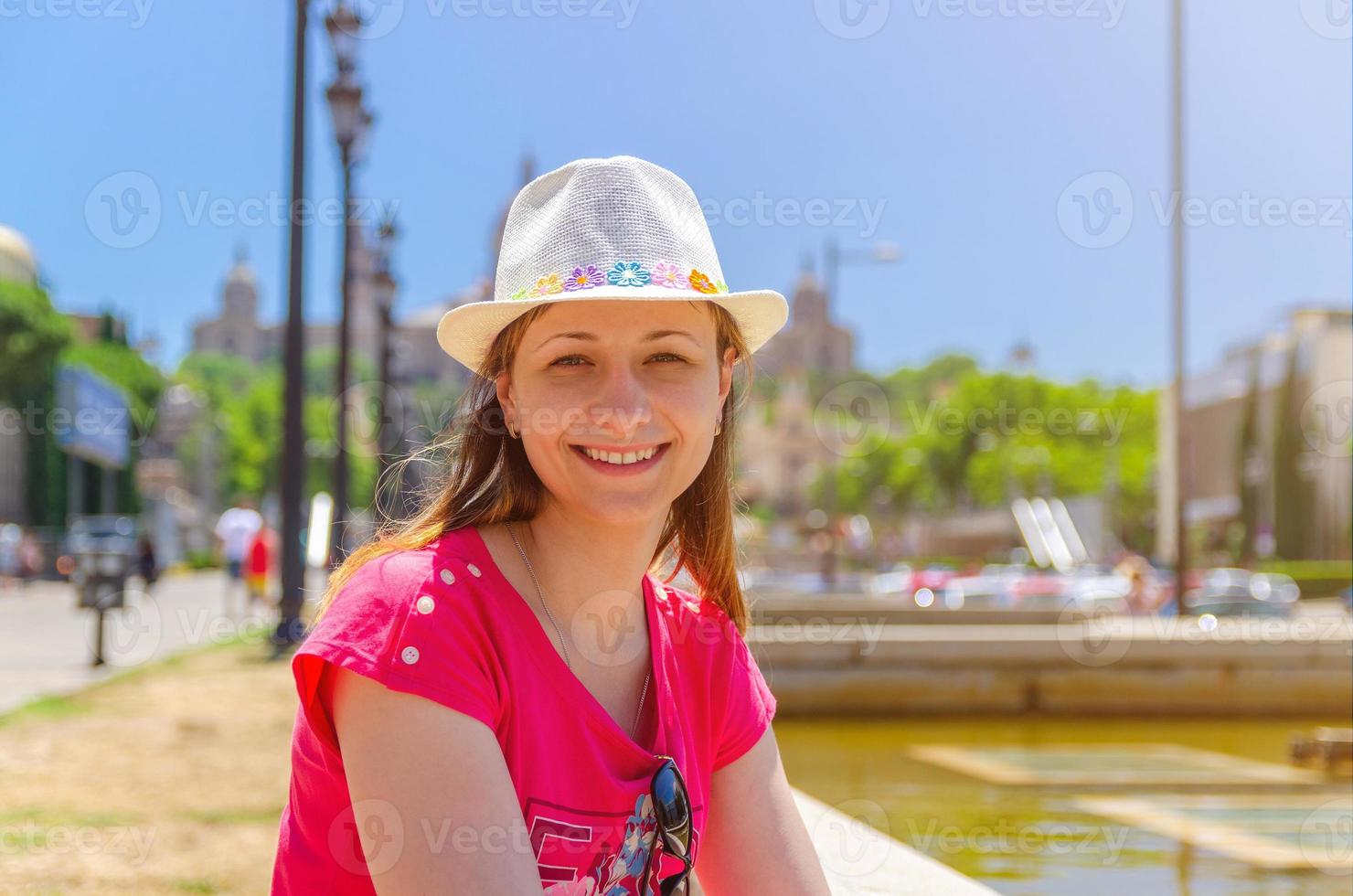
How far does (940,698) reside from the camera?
9320 millimetres

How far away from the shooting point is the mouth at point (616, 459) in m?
1.90

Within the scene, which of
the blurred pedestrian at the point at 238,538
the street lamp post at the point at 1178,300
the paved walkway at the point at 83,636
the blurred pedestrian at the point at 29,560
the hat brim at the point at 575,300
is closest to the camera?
the hat brim at the point at 575,300

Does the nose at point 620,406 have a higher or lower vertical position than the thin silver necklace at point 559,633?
higher

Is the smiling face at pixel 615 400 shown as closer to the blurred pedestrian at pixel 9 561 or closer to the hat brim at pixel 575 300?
the hat brim at pixel 575 300

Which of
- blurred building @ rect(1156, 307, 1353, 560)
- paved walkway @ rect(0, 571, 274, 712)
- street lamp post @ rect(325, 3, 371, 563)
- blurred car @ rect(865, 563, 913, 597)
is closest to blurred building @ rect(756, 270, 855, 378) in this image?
blurred building @ rect(1156, 307, 1353, 560)

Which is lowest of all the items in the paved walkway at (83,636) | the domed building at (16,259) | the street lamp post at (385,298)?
the paved walkway at (83,636)

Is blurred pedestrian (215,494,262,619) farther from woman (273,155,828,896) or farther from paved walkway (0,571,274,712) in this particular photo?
woman (273,155,828,896)

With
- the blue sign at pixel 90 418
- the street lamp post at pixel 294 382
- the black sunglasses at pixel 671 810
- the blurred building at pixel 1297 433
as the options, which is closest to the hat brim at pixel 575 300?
the black sunglasses at pixel 671 810

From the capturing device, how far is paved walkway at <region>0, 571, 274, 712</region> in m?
9.58

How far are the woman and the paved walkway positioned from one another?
6.71 meters

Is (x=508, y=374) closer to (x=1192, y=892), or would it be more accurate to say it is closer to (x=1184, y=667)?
(x=1192, y=892)

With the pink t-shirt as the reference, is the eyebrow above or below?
above

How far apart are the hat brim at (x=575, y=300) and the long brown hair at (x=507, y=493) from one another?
2cm

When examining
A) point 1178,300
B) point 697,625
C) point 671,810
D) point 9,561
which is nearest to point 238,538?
point 1178,300
